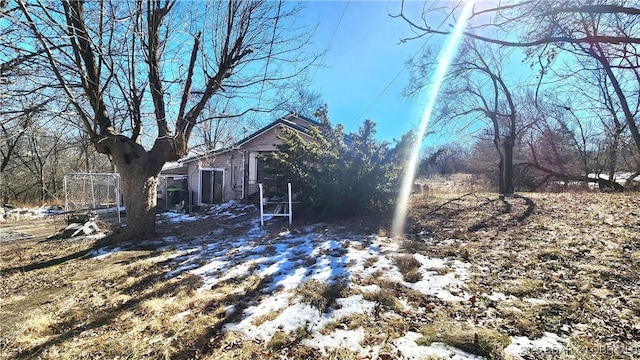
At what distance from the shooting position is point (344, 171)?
24.4ft

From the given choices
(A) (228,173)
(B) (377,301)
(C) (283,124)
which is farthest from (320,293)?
(A) (228,173)

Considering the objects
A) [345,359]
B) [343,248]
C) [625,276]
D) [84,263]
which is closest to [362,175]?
[343,248]

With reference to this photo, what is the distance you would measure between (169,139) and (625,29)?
28.0 feet

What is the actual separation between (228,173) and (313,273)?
11.2 meters

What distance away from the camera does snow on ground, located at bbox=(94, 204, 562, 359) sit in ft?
8.11

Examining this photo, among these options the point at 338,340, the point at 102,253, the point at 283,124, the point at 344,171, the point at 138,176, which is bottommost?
the point at 102,253

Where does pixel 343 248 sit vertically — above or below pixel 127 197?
below

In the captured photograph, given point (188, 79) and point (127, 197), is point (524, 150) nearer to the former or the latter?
point (188, 79)

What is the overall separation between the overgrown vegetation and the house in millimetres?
4953

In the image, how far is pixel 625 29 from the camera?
446 centimetres

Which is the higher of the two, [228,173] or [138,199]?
[228,173]

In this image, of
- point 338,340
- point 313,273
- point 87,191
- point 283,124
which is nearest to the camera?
point 338,340

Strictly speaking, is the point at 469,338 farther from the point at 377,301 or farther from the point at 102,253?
the point at 102,253

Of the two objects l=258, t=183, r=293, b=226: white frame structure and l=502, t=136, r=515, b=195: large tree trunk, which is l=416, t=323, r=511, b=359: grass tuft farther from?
l=502, t=136, r=515, b=195: large tree trunk
